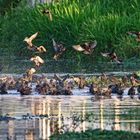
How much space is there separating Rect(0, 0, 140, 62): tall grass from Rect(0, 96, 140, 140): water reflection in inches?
328

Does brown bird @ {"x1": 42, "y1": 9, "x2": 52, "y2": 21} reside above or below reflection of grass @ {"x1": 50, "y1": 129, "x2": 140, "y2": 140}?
above

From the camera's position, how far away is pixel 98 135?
736 cm

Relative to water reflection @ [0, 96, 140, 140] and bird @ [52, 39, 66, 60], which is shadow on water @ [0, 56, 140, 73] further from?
water reflection @ [0, 96, 140, 140]

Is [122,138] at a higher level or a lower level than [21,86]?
lower

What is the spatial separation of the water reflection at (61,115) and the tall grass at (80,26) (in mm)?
8321

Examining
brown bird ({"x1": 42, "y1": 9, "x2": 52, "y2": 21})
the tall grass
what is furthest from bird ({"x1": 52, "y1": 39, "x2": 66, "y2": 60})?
brown bird ({"x1": 42, "y1": 9, "x2": 52, "y2": 21})

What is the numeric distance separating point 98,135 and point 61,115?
2.49 m

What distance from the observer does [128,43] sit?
798 inches

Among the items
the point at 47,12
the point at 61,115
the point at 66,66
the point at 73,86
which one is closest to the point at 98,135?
the point at 61,115

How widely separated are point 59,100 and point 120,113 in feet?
6.53

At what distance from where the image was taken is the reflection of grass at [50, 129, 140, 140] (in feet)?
23.6

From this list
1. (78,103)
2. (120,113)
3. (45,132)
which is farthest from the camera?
(78,103)

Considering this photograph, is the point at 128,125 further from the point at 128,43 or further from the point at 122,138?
the point at 128,43

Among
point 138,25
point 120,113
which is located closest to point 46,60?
point 138,25
